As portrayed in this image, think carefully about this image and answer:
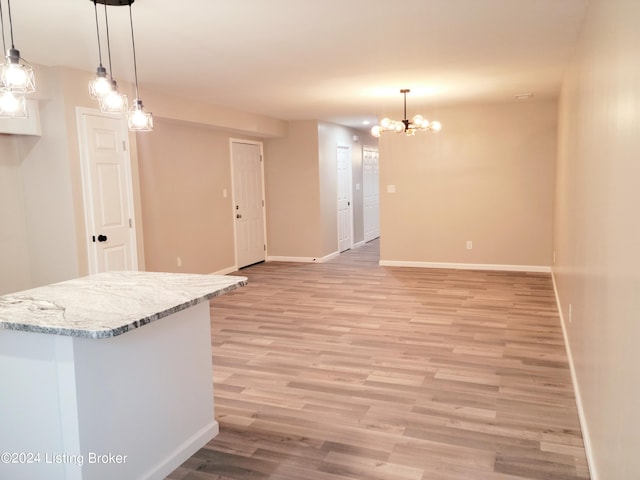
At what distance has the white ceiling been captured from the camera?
3.01m

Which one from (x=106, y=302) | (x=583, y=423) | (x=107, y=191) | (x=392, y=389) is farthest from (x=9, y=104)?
(x=583, y=423)

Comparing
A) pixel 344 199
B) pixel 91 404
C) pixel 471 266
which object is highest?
pixel 344 199

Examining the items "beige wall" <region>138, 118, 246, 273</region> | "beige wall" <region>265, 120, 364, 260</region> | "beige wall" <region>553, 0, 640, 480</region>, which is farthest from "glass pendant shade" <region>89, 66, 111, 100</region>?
"beige wall" <region>265, 120, 364, 260</region>

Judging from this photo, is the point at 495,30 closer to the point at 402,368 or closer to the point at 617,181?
the point at 617,181

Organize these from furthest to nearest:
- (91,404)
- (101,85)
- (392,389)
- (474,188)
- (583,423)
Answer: (474,188)
(392,389)
(583,423)
(101,85)
(91,404)

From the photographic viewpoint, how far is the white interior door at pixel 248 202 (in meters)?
7.79

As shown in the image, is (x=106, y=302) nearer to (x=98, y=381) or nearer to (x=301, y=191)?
(x=98, y=381)

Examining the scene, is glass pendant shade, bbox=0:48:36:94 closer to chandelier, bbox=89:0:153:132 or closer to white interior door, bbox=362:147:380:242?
chandelier, bbox=89:0:153:132

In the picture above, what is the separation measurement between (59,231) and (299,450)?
314 centimetres

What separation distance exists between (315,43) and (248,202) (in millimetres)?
4623

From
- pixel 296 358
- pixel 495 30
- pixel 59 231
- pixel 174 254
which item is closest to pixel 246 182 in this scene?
pixel 174 254

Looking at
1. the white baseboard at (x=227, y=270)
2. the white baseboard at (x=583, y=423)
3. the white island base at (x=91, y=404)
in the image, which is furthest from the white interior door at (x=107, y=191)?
the white baseboard at (x=583, y=423)

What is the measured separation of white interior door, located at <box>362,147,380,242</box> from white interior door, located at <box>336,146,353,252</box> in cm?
90

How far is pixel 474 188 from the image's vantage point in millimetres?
7270
